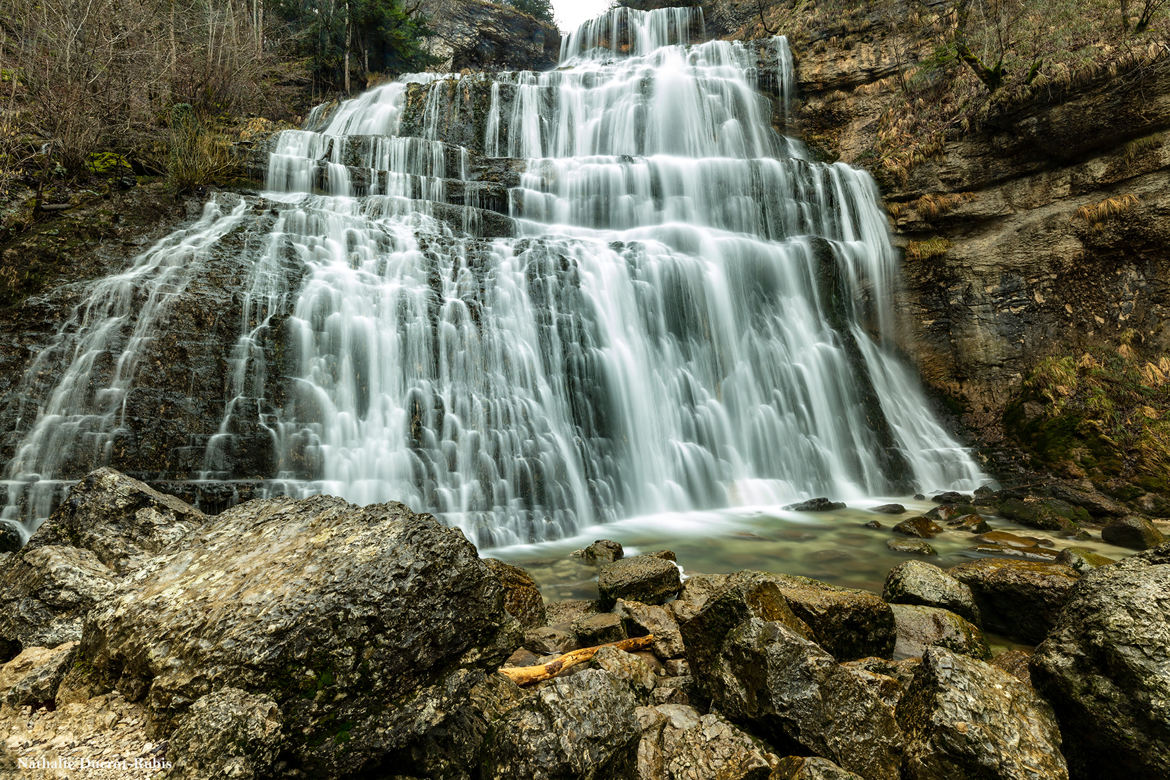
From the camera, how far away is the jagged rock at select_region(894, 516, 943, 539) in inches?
249

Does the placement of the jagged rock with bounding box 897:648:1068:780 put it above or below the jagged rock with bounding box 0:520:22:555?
below

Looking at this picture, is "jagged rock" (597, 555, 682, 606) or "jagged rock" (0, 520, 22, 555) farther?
"jagged rock" (0, 520, 22, 555)

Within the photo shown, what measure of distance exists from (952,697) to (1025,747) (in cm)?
26

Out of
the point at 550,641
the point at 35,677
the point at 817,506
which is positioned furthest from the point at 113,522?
the point at 817,506

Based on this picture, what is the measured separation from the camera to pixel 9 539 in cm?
448

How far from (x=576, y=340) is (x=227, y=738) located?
297 inches

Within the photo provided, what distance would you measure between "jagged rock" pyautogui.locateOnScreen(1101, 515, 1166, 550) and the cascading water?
10.6 ft

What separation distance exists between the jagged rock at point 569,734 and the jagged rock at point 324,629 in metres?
0.23

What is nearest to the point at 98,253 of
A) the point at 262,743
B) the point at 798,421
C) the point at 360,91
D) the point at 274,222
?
the point at 274,222

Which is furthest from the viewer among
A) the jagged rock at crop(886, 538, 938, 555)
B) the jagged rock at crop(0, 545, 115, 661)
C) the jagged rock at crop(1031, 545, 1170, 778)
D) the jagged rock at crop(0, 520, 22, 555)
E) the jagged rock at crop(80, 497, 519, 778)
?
the jagged rock at crop(886, 538, 938, 555)

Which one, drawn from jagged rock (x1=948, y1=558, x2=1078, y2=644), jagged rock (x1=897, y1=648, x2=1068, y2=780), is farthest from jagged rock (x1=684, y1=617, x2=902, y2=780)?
jagged rock (x1=948, y1=558, x2=1078, y2=644)

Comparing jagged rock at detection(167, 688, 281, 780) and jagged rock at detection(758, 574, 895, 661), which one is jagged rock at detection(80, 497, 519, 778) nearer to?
jagged rock at detection(167, 688, 281, 780)

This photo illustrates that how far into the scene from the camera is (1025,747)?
1912 mm

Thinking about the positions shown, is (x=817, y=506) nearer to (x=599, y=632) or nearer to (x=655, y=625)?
(x=655, y=625)
